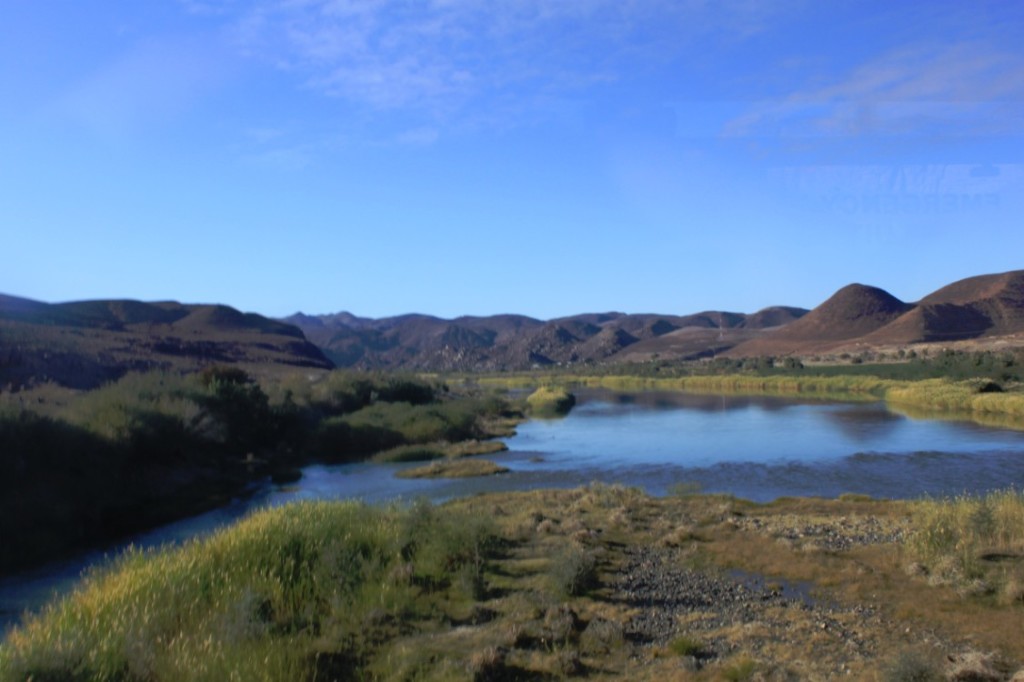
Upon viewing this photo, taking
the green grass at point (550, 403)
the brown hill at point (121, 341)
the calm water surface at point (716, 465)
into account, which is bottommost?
the calm water surface at point (716, 465)

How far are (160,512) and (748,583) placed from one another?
1918cm

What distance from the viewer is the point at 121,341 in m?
64.2

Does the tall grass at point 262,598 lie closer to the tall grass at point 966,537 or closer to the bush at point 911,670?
the bush at point 911,670

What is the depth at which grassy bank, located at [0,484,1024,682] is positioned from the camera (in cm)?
890

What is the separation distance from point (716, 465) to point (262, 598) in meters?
25.4

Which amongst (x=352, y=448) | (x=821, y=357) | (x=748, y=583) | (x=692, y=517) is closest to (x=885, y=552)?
(x=748, y=583)

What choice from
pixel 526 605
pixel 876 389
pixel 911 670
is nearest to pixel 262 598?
pixel 526 605

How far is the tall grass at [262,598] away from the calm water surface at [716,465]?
4.94 metres

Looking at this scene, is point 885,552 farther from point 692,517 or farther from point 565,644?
point 565,644

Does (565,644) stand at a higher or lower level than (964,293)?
lower

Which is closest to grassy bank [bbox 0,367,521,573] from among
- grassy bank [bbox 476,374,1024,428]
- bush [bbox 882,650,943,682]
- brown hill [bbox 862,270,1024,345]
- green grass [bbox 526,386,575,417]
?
green grass [bbox 526,386,575,417]

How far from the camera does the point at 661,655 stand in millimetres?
10305

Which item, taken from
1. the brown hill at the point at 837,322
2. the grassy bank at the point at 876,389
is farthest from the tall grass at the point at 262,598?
the brown hill at the point at 837,322

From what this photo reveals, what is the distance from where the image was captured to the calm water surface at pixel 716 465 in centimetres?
2498
